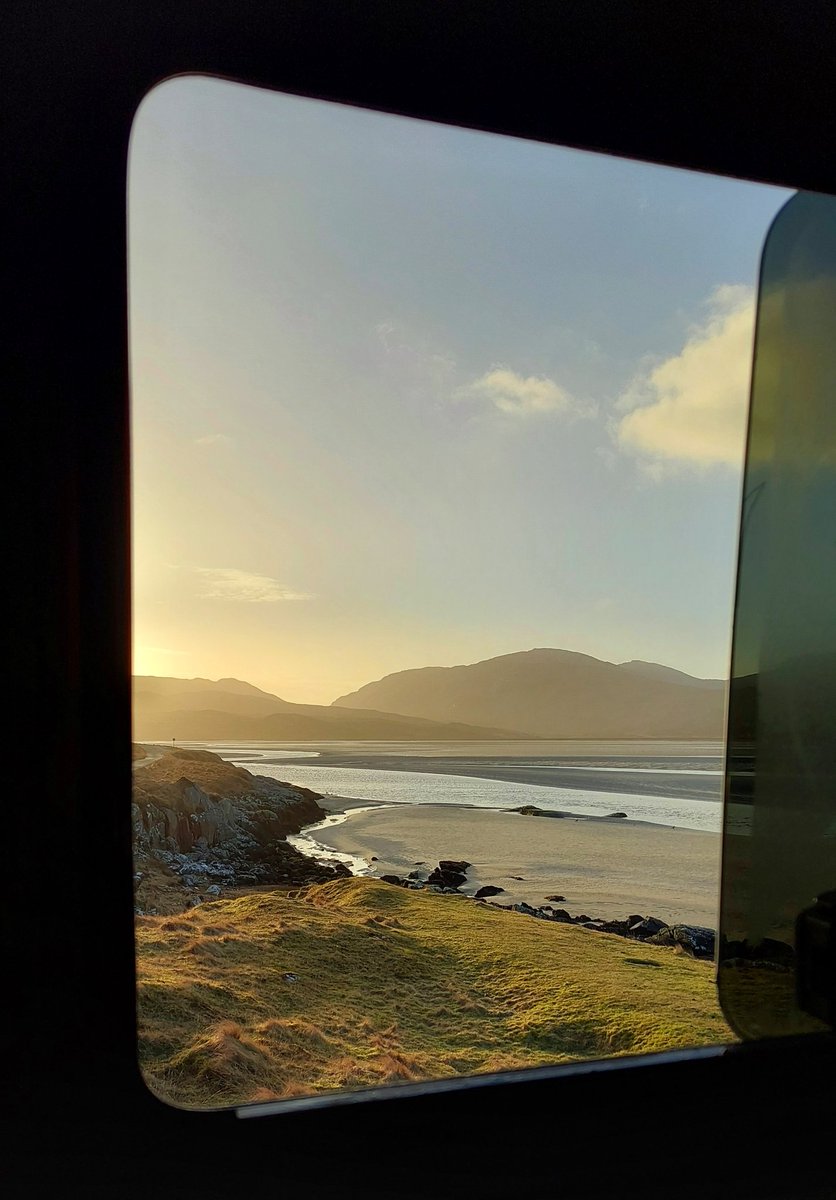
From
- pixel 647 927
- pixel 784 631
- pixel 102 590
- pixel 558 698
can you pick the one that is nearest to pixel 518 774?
pixel 558 698

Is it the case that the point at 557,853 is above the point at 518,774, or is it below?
below

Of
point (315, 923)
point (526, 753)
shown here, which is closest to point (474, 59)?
point (526, 753)

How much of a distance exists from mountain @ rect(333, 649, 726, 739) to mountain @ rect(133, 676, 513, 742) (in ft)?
0.07

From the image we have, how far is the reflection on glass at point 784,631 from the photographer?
117cm

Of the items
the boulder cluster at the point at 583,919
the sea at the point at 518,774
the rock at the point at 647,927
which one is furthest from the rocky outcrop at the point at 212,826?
the rock at the point at 647,927

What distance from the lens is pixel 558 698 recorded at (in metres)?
1.29

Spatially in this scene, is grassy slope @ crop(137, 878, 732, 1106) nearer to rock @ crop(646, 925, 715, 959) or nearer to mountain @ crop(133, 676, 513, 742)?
rock @ crop(646, 925, 715, 959)

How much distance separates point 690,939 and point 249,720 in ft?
2.41

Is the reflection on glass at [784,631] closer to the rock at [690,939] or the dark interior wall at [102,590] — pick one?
the rock at [690,939]

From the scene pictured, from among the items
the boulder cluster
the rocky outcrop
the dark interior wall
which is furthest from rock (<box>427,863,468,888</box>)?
the dark interior wall

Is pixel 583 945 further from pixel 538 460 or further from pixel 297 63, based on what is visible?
pixel 297 63

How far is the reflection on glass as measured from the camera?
3.85 ft

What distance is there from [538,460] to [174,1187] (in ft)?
3.65

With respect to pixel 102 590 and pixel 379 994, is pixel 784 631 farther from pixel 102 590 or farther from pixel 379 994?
pixel 102 590
